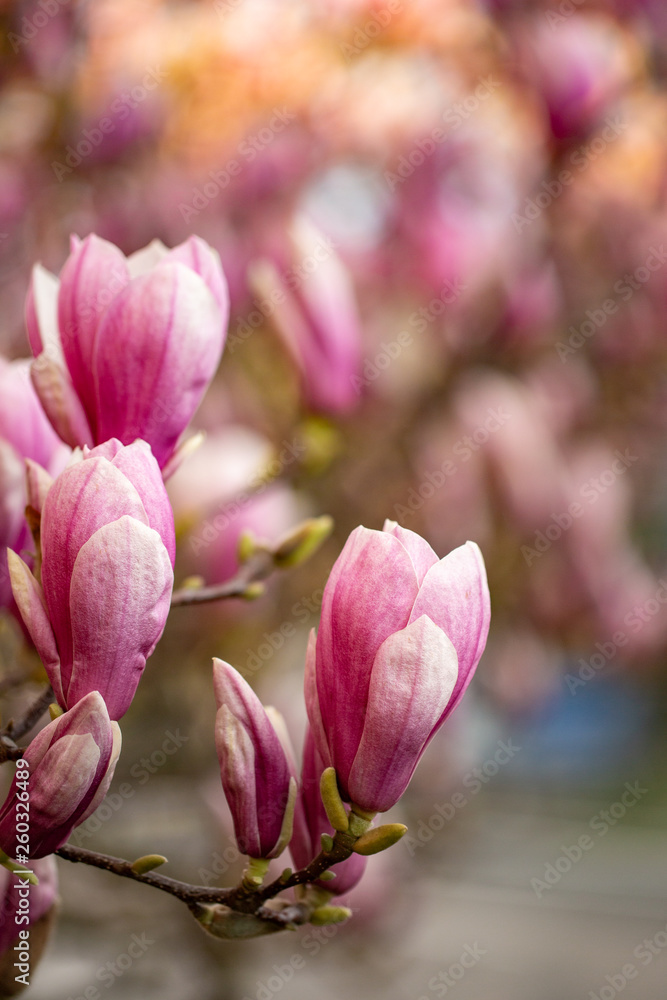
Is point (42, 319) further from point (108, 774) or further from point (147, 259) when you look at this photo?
point (108, 774)

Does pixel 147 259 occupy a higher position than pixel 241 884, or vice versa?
pixel 147 259

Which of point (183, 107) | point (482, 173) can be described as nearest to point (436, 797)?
point (482, 173)

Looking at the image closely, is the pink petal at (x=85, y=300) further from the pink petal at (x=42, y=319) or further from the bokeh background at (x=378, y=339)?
the bokeh background at (x=378, y=339)

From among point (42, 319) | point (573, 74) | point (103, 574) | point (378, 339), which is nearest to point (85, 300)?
point (42, 319)

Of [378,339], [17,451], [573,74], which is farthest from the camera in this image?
[378,339]

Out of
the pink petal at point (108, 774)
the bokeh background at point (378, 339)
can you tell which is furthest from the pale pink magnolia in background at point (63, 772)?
the bokeh background at point (378, 339)

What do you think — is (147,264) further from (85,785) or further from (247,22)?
(247,22)
